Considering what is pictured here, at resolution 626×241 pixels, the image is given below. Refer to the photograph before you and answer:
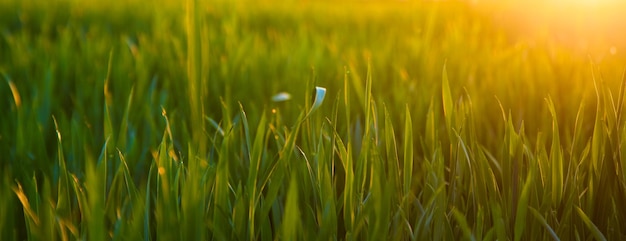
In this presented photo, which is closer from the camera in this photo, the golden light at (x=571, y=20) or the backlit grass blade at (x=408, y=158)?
the backlit grass blade at (x=408, y=158)

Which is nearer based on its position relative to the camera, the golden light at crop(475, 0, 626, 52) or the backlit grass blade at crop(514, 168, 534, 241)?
the backlit grass blade at crop(514, 168, 534, 241)

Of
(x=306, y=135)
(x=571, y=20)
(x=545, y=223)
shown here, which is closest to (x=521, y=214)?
(x=545, y=223)

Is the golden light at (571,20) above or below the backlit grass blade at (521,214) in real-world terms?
below

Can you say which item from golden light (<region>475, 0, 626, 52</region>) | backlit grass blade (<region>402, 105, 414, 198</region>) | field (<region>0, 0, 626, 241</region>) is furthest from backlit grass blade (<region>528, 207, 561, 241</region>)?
golden light (<region>475, 0, 626, 52</region>)

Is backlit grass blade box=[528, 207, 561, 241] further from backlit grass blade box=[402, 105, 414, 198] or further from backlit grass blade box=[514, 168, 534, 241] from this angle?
backlit grass blade box=[402, 105, 414, 198]

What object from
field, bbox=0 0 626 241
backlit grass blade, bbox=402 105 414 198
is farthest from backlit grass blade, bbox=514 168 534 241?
backlit grass blade, bbox=402 105 414 198

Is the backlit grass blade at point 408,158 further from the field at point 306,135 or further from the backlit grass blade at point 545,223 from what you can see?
the backlit grass blade at point 545,223

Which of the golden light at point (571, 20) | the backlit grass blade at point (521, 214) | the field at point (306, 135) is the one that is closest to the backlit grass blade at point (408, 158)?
the field at point (306, 135)

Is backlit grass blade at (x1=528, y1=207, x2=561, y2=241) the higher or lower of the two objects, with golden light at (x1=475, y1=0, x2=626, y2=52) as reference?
higher

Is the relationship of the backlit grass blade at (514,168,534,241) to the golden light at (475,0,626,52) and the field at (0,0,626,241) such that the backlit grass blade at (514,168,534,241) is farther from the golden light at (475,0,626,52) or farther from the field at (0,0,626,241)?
the golden light at (475,0,626,52)
